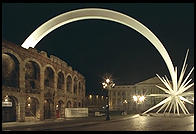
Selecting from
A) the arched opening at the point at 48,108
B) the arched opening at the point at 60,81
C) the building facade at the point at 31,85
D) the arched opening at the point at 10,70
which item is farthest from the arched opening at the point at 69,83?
the arched opening at the point at 10,70

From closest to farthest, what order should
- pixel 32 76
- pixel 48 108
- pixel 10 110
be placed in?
pixel 10 110 → pixel 32 76 → pixel 48 108

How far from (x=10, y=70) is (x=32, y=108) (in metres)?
8.19

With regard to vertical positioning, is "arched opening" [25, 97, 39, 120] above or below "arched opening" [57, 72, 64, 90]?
below

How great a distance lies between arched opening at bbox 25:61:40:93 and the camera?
1706 inches

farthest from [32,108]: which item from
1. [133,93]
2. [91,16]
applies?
[133,93]

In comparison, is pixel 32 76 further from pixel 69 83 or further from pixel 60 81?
pixel 69 83

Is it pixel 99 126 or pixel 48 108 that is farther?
pixel 48 108

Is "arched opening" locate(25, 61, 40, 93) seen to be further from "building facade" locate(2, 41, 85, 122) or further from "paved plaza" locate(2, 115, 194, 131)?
"paved plaza" locate(2, 115, 194, 131)

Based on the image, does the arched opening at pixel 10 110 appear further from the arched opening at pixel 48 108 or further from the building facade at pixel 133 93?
the building facade at pixel 133 93

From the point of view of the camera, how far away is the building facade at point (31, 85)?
38.5m

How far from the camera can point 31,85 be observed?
4478 centimetres

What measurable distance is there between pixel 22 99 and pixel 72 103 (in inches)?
850

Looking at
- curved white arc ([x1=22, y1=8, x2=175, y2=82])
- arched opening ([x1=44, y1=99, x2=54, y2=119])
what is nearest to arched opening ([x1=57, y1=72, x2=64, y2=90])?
arched opening ([x1=44, y1=99, x2=54, y2=119])

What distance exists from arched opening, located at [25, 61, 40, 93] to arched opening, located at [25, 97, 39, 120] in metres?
1.88
